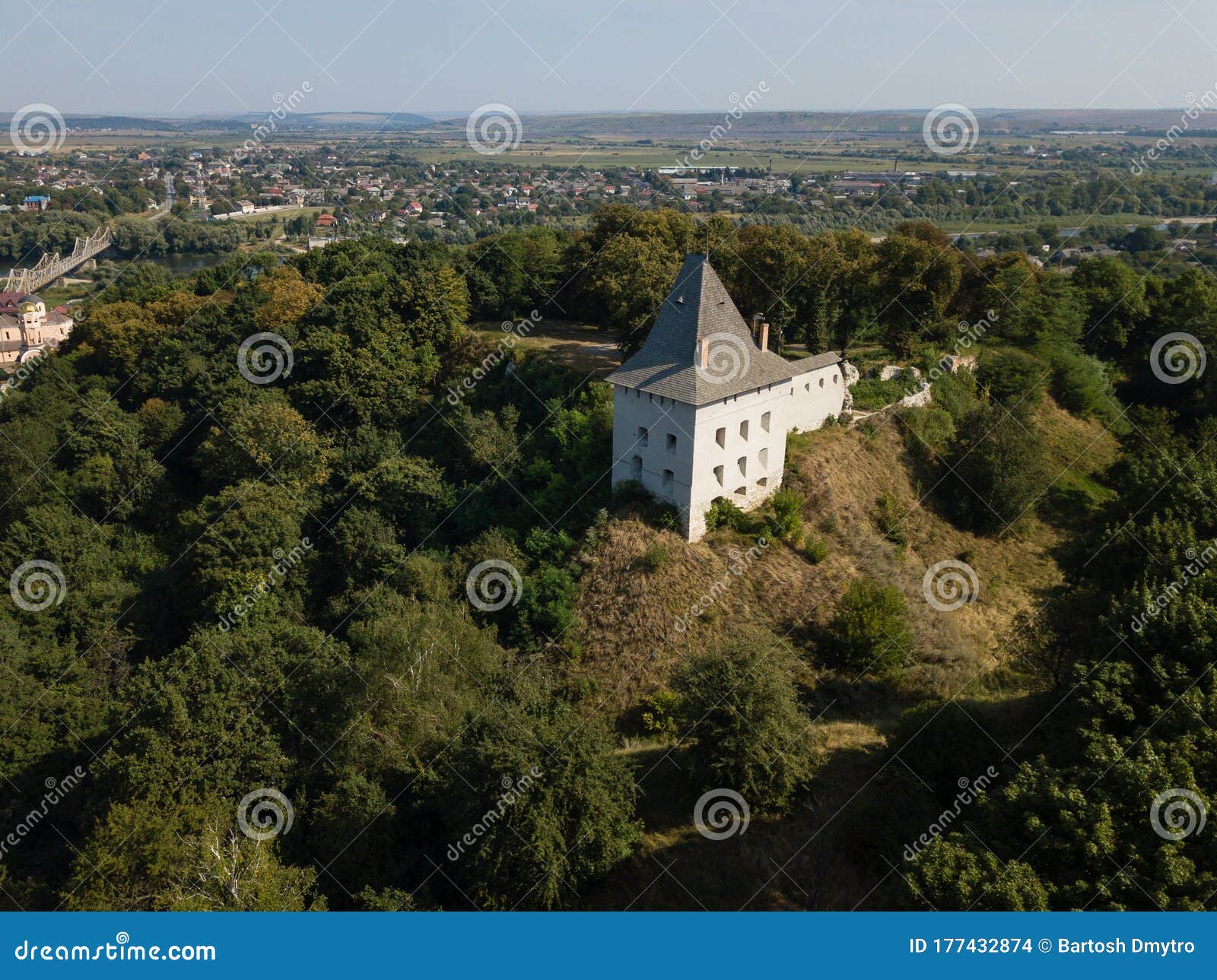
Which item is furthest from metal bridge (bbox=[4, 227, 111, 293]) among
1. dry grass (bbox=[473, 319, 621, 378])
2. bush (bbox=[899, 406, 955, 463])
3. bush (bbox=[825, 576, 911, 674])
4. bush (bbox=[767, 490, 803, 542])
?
bush (bbox=[825, 576, 911, 674])

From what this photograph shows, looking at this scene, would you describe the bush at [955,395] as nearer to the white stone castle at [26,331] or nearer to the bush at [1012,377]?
the bush at [1012,377]

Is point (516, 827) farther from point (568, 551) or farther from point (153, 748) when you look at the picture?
point (568, 551)

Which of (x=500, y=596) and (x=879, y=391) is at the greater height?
(x=879, y=391)

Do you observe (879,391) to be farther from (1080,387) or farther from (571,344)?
Result: (571,344)

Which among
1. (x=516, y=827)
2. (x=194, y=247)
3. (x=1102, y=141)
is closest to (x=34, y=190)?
(x=194, y=247)

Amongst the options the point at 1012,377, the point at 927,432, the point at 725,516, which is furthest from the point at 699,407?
the point at 1012,377

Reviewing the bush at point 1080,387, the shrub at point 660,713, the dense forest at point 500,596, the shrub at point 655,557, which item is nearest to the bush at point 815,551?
the dense forest at point 500,596
